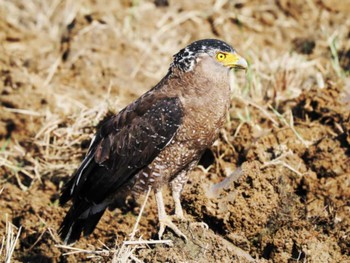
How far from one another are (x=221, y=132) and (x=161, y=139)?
1.23 meters

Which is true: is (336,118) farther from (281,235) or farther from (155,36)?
(155,36)

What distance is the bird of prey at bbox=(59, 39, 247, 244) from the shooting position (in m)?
5.86

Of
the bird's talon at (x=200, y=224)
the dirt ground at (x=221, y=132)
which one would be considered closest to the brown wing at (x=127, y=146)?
the dirt ground at (x=221, y=132)

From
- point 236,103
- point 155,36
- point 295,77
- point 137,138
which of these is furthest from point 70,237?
point 155,36

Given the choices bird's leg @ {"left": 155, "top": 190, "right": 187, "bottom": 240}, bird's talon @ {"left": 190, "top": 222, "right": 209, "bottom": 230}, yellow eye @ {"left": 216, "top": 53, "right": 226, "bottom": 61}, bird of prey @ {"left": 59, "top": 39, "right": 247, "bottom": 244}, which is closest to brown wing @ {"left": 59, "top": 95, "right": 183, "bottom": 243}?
bird of prey @ {"left": 59, "top": 39, "right": 247, "bottom": 244}

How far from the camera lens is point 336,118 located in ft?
22.6

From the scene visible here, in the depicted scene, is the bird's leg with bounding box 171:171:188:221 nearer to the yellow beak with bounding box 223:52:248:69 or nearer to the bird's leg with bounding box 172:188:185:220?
the bird's leg with bounding box 172:188:185:220

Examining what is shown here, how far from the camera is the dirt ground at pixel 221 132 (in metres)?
5.73

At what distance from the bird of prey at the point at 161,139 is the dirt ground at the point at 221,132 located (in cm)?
25

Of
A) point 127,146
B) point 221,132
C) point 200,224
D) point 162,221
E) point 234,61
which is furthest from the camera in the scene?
point 221,132

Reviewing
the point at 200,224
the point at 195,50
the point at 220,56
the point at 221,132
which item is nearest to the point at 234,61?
the point at 220,56

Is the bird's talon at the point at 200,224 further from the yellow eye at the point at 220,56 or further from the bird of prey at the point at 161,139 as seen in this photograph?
the yellow eye at the point at 220,56

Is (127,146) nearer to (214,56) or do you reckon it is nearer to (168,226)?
(168,226)

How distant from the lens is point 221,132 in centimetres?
702
